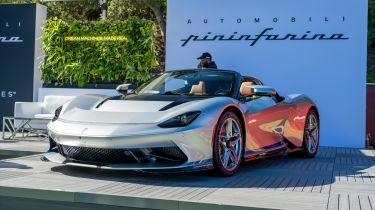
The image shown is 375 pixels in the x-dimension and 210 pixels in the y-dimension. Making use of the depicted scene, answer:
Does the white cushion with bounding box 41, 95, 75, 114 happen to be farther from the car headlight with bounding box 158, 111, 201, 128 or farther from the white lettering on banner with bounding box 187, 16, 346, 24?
the car headlight with bounding box 158, 111, 201, 128

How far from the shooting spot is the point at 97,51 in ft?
40.1

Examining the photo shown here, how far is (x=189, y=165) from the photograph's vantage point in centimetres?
536

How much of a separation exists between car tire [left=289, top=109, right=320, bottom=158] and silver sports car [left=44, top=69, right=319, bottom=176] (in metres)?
1.00

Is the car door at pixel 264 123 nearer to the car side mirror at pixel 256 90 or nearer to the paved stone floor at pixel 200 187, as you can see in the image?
the car side mirror at pixel 256 90

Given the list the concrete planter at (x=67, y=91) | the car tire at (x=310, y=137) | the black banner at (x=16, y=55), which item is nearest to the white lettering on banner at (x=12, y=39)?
the black banner at (x=16, y=55)

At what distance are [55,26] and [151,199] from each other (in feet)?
28.8

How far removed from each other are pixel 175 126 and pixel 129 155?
56 centimetres

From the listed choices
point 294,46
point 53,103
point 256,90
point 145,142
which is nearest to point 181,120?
point 145,142

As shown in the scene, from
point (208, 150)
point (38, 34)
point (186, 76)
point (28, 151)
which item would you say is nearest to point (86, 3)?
point (38, 34)

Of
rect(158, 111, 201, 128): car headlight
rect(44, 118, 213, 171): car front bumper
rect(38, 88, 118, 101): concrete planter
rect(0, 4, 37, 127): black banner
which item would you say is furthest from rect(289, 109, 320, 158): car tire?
rect(0, 4, 37, 127): black banner

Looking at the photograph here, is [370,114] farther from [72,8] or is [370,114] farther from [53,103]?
[72,8]

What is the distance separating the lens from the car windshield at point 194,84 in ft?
21.4

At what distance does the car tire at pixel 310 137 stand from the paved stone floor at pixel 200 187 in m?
1.04

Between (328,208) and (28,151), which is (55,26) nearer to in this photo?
(28,151)
